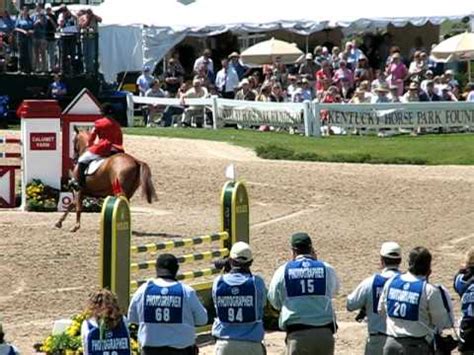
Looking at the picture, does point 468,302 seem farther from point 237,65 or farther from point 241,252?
point 237,65

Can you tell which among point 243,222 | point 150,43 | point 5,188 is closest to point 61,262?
point 243,222

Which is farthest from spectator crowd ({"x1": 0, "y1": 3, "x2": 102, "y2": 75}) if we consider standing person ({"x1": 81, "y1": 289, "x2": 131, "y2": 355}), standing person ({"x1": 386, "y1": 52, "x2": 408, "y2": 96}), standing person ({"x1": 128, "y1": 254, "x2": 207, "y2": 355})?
standing person ({"x1": 81, "y1": 289, "x2": 131, "y2": 355})

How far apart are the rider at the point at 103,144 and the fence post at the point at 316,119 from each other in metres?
11.1

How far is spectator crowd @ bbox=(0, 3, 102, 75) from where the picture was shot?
3816 cm

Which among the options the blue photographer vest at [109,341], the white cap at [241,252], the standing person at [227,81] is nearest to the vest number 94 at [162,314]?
the blue photographer vest at [109,341]

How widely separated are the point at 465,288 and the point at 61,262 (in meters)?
8.91

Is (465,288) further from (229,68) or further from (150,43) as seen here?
(150,43)

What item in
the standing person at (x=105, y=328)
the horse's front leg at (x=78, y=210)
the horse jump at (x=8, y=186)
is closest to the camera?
the standing person at (x=105, y=328)

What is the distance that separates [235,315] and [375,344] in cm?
124

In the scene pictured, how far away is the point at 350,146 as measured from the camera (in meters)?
34.0

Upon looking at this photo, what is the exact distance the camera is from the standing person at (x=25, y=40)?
38.2 metres

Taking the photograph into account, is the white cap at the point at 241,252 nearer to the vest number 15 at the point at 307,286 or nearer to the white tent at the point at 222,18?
the vest number 15 at the point at 307,286

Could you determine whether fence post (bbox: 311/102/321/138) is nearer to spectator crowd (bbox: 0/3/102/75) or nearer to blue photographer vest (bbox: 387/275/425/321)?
spectator crowd (bbox: 0/3/102/75)

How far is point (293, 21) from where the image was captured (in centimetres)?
4269
